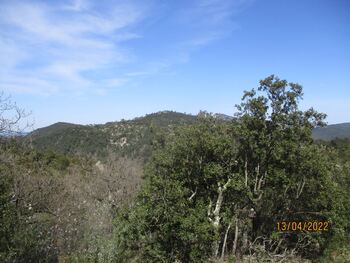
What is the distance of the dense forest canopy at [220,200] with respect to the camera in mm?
12258

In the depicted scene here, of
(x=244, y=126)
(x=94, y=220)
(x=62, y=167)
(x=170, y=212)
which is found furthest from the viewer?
(x=62, y=167)

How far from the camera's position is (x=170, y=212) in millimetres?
12148

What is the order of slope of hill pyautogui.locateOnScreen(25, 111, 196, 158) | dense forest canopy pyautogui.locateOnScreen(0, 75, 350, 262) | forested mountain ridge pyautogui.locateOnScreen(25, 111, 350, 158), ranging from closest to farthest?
dense forest canopy pyautogui.locateOnScreen(0, 75, 350, 262) < forested mountain ridge pyautogui.locateOnScreen(25, 111, 350, 158) < slope of hill pyautogui.locateOnScreen(25, 111, 196, 158)

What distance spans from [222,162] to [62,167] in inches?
1205

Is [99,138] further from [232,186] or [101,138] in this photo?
[232,186]

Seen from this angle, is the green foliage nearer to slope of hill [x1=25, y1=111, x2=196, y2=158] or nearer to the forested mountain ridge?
the forested mountain ridge

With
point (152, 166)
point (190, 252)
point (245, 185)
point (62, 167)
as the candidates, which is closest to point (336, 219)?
point (245, 185)

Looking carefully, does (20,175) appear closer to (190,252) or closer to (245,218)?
(190,252)
